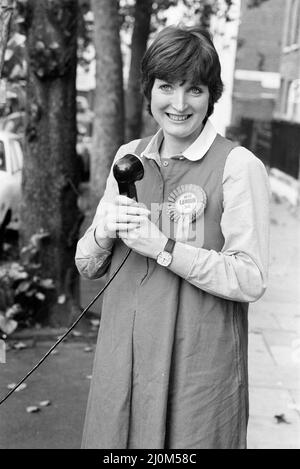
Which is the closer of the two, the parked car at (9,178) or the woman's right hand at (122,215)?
the woman's right hand at (122,215)

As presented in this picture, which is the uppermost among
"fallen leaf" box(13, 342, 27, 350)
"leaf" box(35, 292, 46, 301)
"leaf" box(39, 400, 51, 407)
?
"leaf" box(35, 292, 46, 301)

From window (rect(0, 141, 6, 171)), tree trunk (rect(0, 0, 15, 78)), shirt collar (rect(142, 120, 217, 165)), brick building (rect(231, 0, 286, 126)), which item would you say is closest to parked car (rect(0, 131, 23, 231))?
window (rect(0, 141, 6, 171))

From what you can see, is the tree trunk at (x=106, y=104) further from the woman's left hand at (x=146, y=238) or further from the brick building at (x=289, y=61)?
the brick building at (x=289, y=61)

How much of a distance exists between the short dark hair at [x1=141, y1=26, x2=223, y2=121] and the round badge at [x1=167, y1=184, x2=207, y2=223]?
0.31 metres

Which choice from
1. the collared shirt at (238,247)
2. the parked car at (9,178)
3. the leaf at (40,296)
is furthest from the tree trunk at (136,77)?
the collared shirt at (238,247)

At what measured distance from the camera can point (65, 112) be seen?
5992mm

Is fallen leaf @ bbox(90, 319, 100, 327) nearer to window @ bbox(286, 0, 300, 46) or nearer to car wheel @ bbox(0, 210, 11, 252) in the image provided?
car wheel @ bbox(0, 210, 11, 252)

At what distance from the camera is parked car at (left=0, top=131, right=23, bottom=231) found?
909cm

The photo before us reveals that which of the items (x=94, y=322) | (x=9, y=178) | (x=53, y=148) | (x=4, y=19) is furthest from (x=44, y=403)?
(x=9, y=178)

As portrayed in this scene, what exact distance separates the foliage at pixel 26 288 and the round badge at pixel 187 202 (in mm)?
3859

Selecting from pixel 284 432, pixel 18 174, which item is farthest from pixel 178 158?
pixel 18 174

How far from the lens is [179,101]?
87.0 inches

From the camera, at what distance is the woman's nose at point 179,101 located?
2.21m
